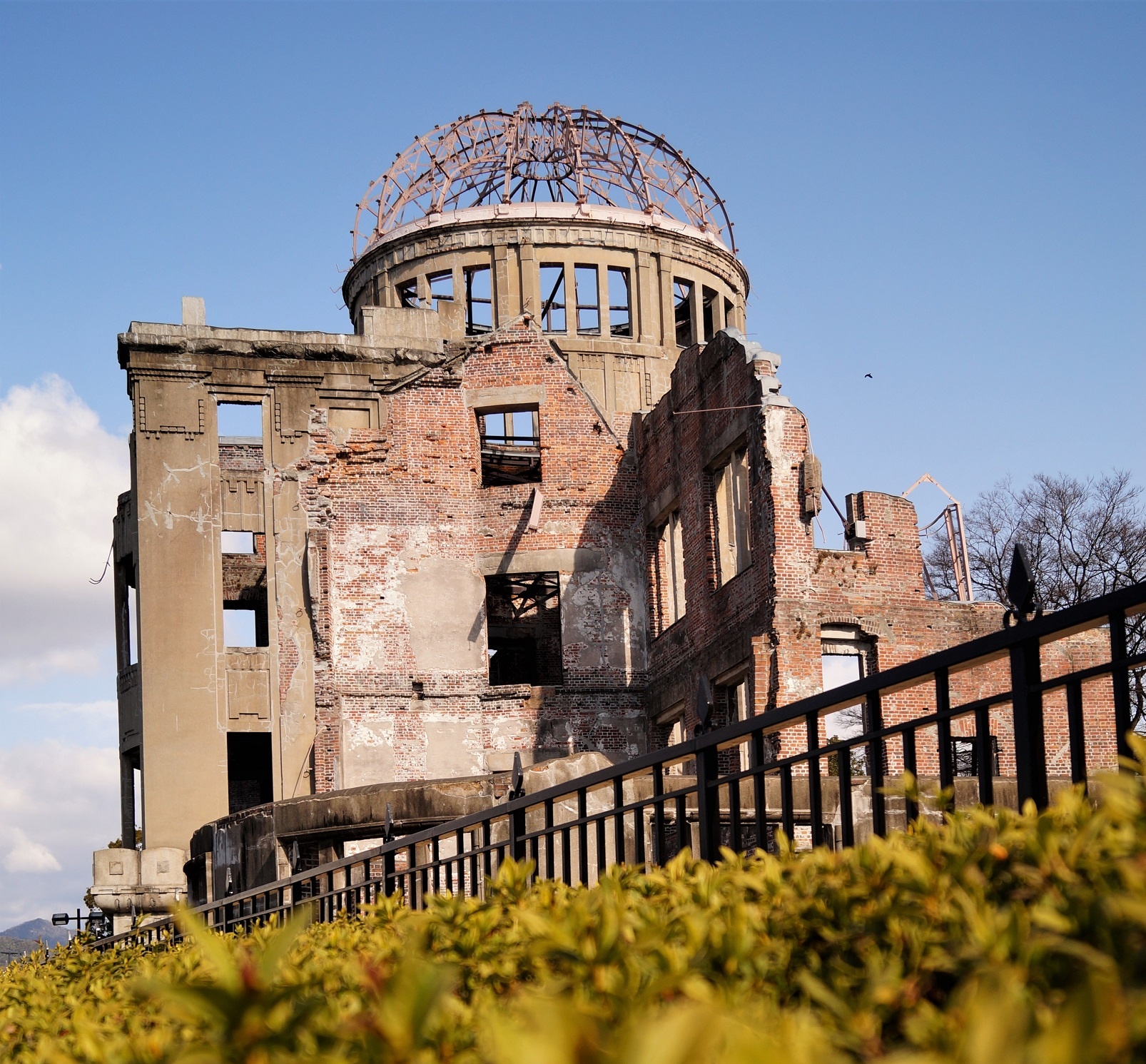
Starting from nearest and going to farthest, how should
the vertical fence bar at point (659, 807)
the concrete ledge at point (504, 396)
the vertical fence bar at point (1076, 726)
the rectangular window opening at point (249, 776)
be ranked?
the vertical fence bar at point (1076, 726) → the vertical fence bar at point (659, 807) → the concrete ledge at point (504, 396) → the rectangular window opening at point (249, 776)

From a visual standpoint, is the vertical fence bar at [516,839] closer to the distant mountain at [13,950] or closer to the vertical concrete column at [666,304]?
the distant mountain at [13,950]

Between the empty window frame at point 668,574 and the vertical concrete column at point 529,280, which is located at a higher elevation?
the vertical concrete column at point 529,280

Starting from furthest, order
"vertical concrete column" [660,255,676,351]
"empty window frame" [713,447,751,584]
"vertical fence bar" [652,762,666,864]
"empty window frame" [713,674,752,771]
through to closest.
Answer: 1. "vertical concrete column" [660,255,676,351]
2. "empty window frame" [713,447,751,584]
3. "empty window frame" [713,674,752,771]
4. "vertical fence bar" [652,762,666,864]

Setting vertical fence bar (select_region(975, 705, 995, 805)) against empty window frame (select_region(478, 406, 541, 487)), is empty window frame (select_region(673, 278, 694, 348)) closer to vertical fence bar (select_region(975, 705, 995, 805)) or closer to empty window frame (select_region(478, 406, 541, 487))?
empty window frame (select_region(478, 406, 541, 487))

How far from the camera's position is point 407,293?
39062mm

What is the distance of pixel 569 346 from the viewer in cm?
3784

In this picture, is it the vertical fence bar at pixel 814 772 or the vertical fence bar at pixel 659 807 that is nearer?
the vertical fence bar at pixel 814 772

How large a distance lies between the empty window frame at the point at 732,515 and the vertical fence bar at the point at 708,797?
1850 cm

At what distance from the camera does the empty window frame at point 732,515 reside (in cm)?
2411

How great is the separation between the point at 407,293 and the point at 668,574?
565 inches

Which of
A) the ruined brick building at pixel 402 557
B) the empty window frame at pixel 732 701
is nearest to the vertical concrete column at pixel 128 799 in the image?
the ruined brick building at pixel 402 557

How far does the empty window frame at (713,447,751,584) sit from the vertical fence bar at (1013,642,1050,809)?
64.6 ft

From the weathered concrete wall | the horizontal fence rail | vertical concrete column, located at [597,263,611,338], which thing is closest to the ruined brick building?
the weathered concrete wall

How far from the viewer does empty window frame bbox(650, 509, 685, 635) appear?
27.5 m
